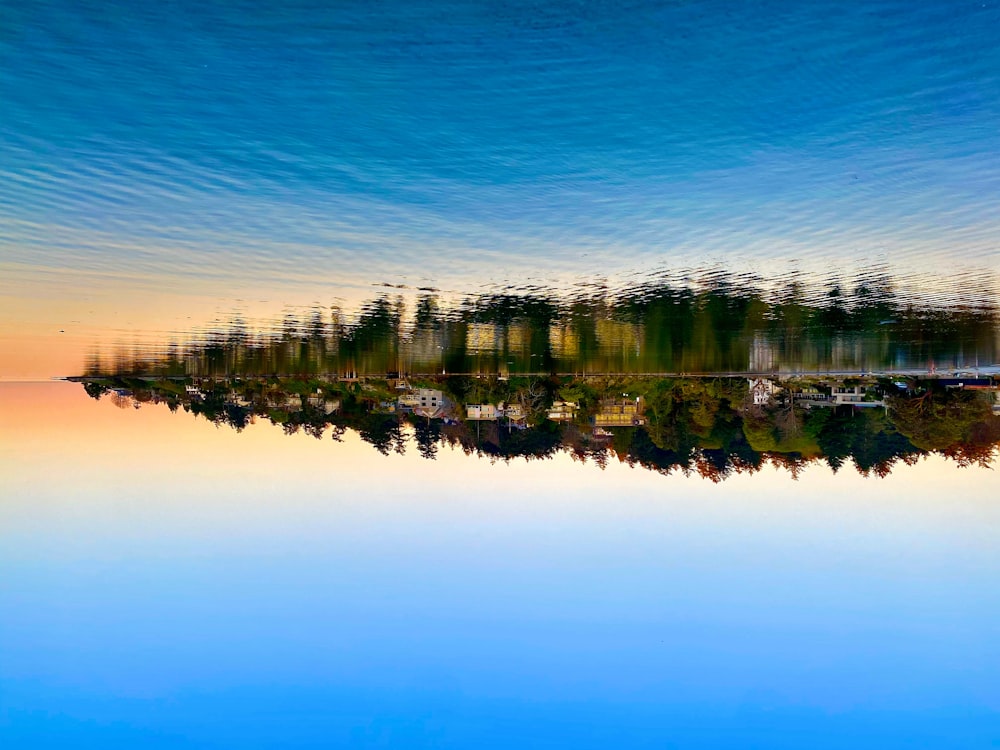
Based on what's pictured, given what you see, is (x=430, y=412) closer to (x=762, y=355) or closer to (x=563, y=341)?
(x=563, y=341)

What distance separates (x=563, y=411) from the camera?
4006cm

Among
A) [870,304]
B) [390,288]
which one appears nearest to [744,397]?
[870,304]

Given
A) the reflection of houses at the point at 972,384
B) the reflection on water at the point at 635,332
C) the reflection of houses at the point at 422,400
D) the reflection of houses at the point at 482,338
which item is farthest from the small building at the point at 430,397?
the reflection of houses at the point at 972,384

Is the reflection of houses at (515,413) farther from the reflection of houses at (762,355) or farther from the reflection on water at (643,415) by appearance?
the reflection of houses at (762,355)

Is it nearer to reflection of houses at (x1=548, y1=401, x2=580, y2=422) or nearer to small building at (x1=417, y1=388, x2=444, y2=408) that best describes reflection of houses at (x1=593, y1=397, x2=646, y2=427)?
reflection of houses at (x1=548, y1=401, x2=580, y2=422)

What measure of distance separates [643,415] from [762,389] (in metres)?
6.94

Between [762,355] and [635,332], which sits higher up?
[635,332]

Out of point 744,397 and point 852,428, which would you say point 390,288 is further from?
point 852,428

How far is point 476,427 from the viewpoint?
45656 mm

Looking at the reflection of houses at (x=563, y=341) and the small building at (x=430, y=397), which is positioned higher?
the reflection of houses at (x=563, y=341)

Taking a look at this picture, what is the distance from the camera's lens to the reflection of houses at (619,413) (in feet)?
127

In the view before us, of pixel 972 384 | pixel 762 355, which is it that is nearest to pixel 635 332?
pixel 762 355

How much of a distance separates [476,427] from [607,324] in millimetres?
23159

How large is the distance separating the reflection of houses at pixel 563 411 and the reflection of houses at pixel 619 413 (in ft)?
4.45
